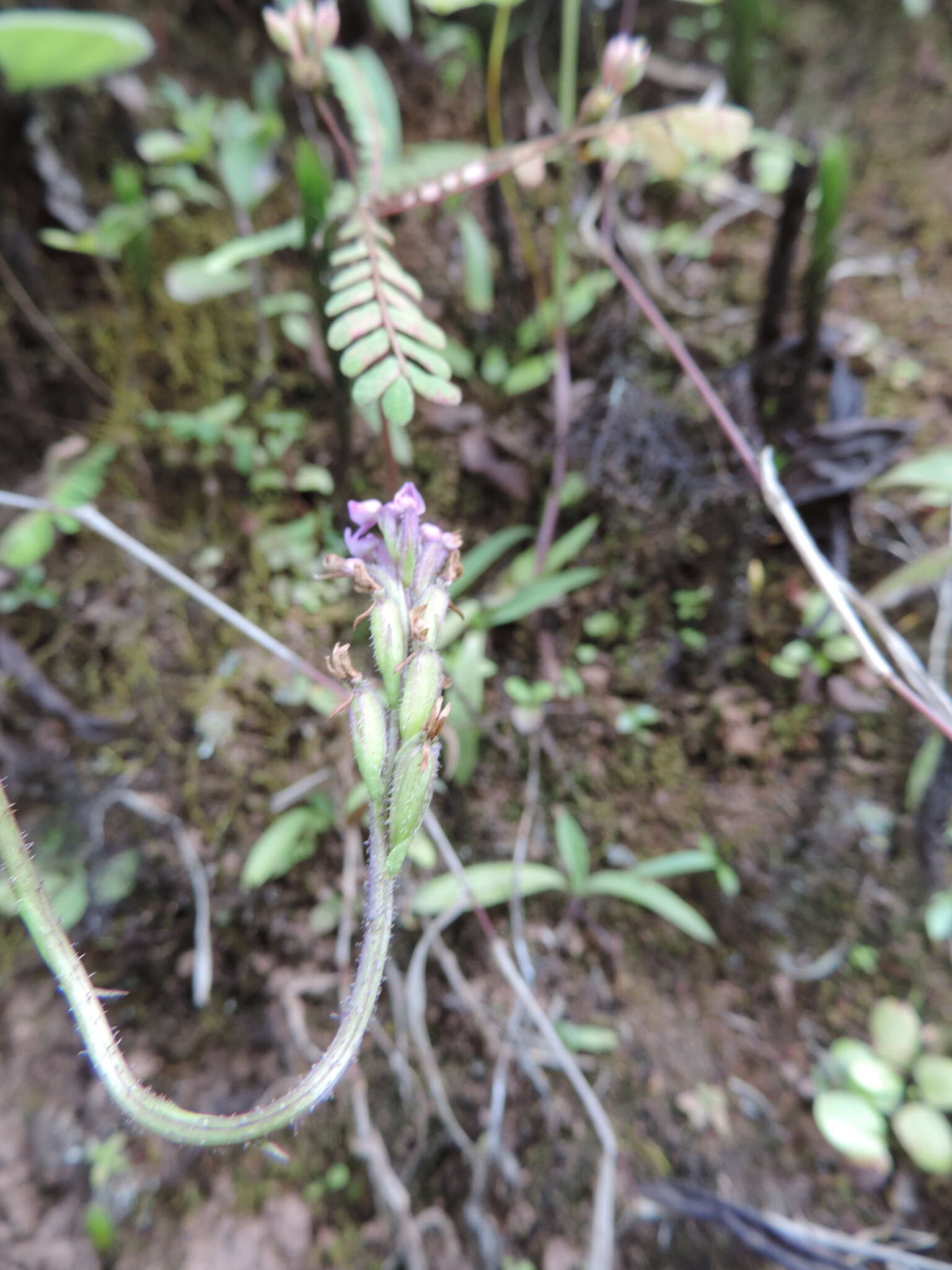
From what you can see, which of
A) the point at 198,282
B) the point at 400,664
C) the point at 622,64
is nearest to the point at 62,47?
the point at 198,282

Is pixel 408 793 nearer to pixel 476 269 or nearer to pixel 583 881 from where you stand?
pixel 583 881

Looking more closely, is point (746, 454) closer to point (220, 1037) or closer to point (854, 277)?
point (854, 277)

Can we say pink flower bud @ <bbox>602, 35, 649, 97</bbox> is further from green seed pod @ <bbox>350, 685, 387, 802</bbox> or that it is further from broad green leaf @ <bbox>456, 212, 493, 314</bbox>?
green seed pod @ <bbox>350, 685, 387, 802</bbox>

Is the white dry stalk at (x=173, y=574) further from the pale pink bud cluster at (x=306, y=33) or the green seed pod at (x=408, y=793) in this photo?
the pale pink bud cluster at (x=306, y=33)

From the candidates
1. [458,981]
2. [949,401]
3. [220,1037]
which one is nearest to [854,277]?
[949,401]

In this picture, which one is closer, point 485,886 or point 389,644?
point 389,644

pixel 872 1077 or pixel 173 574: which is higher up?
pixel 173 574

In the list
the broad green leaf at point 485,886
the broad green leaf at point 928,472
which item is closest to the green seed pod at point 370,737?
the broad green leaf at point 485,886

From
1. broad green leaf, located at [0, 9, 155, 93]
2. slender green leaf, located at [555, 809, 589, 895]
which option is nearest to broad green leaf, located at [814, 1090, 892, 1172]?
slender green leaf, located at [555, 809, 589, 895]
